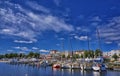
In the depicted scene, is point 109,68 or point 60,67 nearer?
point 109,68

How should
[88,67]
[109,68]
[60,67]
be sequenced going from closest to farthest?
[88,67], [109,68], [60,67]

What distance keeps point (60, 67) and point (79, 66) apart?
10.9 m

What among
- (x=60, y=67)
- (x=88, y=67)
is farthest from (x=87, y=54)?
(x=88, y=67)

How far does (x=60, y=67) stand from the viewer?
110m

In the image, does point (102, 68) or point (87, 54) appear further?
point (87, 54)

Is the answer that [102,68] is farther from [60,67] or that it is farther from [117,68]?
[60,67]

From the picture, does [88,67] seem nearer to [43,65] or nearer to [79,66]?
[79,66]

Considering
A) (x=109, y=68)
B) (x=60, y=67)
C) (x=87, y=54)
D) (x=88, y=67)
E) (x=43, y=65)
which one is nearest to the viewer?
(x=88, y=67)

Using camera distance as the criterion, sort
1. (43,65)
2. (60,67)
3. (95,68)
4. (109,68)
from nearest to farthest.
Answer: (95,68), (109,68), (60,67), (43,65)

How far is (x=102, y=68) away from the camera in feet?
297

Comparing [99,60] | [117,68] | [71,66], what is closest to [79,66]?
[71,66]

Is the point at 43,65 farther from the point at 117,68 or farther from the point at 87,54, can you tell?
the point at 117,68

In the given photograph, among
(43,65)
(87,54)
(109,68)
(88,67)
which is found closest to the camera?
(88,67)

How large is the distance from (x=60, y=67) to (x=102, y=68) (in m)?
26.0
